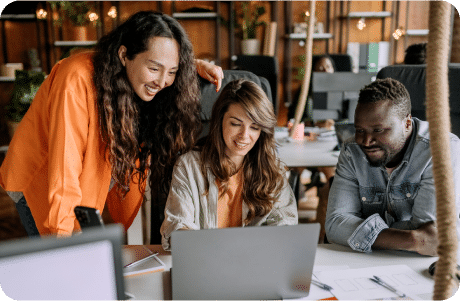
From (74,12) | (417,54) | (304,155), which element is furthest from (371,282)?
(74,12)

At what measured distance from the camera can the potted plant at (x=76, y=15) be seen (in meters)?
5.39

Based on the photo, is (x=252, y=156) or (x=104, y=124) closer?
(x=104, y=124)

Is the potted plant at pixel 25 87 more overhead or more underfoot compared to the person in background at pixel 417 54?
more underfoot

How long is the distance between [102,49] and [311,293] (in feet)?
3.44

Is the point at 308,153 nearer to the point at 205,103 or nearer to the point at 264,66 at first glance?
the point at 205,103

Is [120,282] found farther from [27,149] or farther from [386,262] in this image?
[27,149]

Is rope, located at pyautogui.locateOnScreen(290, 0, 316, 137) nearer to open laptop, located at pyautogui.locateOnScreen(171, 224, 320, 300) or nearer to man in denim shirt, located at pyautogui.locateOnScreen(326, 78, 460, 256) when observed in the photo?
open laptop, located at pyautogui.locateOnScreen(171, 224, 320, 300)

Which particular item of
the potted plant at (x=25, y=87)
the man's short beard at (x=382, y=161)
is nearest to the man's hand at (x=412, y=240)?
the man's short beard at (x=382, y=161)

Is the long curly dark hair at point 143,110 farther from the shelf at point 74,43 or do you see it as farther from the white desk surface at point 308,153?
the shelf at point 74,43

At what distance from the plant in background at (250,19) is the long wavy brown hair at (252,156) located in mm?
4291

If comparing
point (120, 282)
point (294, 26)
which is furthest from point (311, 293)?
point (294, 26)

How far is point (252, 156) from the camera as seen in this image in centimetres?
161

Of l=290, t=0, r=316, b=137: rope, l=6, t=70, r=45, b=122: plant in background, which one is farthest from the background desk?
l=6, t=70, r=45, b=122: plant in background

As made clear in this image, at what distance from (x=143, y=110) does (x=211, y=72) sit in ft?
1.12
